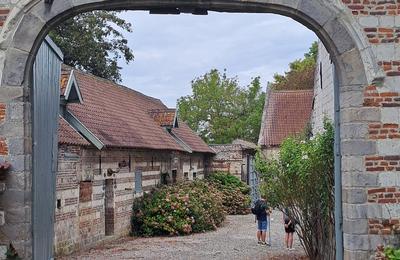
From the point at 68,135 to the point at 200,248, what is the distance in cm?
456

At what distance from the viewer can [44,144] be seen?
827 centimetres

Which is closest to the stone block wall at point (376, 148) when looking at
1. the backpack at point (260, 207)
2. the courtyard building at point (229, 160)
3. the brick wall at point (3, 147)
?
the brick wall at point (3, 147)

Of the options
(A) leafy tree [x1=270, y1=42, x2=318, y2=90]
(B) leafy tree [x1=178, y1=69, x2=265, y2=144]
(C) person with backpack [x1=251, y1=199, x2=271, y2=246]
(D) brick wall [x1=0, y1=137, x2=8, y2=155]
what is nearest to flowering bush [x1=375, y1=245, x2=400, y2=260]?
(D) brick wall [x1=0, y1=137, x2=8, y2=155]

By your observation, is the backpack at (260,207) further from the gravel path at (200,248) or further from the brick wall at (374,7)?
the brick wall at (374,7)

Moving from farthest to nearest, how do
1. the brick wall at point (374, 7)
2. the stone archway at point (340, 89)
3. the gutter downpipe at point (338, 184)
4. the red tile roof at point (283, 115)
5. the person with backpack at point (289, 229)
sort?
1. the red tile roof at point (283, 115)
2. the person with backpack at point (289, 229)
3. the gutter downpipe at point (338, 184)
4. the brick wall at point (374, 7)
5. the stone archway at point (340, 89)

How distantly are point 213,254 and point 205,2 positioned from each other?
833cm

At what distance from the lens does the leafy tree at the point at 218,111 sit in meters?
43.7

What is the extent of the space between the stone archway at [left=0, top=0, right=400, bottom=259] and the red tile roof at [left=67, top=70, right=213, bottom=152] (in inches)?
330

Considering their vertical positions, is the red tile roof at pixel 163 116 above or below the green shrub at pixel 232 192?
above

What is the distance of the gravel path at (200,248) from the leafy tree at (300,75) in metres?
21.9

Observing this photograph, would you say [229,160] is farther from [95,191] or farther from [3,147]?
[3,147]

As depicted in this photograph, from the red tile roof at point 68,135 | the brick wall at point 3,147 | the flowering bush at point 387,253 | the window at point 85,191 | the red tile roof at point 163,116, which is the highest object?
the red tile roof at point 163,116

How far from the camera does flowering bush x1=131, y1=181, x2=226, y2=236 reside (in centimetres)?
1811

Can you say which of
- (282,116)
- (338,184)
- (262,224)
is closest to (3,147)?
(338,184)
